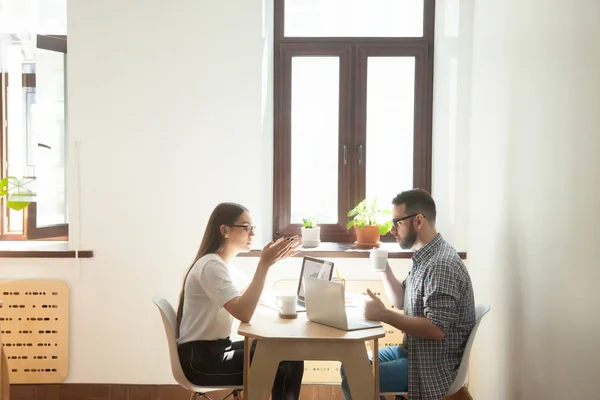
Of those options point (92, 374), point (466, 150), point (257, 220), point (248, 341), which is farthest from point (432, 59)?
point (92, 374)

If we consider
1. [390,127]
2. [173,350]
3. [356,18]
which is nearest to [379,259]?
[173,350]

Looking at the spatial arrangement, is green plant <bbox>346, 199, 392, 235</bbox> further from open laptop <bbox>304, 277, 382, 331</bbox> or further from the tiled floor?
the tiled floor

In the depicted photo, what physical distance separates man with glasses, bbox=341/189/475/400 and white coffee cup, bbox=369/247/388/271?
0.97ft

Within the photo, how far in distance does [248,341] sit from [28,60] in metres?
2.57

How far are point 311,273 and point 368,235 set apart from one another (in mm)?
793

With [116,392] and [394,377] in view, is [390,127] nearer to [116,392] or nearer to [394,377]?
[394,377]

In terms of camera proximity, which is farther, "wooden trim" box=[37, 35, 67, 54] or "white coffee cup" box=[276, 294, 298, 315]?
"wooden trim" box=[37, 35, 67, 54]

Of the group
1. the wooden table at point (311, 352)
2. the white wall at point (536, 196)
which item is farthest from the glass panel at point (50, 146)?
the white wall at point (536, 196)

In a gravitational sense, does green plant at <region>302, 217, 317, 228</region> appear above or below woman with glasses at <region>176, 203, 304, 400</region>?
above

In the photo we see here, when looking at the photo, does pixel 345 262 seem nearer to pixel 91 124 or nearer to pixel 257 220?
pixel 257 220

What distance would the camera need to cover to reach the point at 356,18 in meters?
3.91

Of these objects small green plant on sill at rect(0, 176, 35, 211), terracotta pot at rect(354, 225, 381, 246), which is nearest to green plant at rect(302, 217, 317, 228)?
terracotta pot at rect(354, 225, 381, 246)

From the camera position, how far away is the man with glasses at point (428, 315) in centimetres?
246

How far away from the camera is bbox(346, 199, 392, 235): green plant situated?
3680mm
